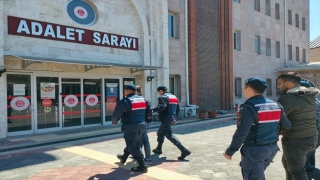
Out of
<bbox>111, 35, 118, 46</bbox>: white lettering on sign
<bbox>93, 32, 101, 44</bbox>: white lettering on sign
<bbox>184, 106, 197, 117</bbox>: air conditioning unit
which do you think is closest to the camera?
<bbox>93, 32, 101, 44</bbox>: white lettering on sign

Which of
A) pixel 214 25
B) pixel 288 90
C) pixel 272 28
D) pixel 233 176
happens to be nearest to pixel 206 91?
pixel 214 25

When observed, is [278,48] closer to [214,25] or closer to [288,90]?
[214,25]

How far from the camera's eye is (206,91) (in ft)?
Result: 54.9

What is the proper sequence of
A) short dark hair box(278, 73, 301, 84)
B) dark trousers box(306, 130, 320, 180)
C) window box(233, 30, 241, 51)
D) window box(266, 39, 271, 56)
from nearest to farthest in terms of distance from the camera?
short dark hair box(278, 73, 301, 84)
dark trousers box(306, 130, 320, 180)
window box(233, 30, 241, 51)
window box(266, 39, 271, 56)

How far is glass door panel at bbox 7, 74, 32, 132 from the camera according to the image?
8.80 m

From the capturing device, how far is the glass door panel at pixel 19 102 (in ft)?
28.9

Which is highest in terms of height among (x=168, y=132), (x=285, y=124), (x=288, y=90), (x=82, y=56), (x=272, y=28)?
(x=272, y=28)

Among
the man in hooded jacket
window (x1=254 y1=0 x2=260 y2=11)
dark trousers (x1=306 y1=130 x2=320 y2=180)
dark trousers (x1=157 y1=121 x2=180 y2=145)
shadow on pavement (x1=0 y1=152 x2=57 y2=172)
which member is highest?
window (x1=254 y1=0 x2=260 y2=11)

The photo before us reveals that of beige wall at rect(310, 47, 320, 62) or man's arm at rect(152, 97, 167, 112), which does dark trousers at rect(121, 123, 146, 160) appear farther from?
beige wall at rect(310, 47, 320, 62)

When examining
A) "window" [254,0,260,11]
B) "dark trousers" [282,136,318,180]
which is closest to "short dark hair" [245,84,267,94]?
"dark trousers" [282,136,318,180]

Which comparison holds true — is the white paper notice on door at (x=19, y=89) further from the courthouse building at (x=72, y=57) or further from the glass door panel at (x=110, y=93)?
the glass door panel at (x=110, y=93)

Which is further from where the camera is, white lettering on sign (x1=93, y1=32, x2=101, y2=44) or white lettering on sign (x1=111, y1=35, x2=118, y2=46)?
white lettering on sign (x1=111, y1=35, x2=118, y2=46)

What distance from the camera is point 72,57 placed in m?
10.1

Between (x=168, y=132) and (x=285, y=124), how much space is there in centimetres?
309
